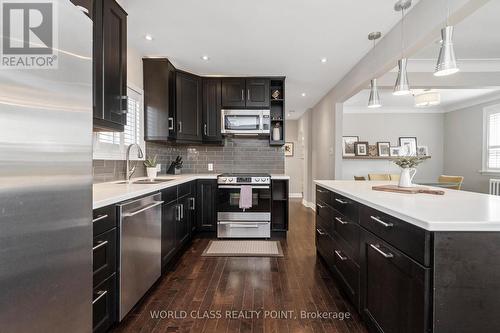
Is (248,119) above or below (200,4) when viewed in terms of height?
below

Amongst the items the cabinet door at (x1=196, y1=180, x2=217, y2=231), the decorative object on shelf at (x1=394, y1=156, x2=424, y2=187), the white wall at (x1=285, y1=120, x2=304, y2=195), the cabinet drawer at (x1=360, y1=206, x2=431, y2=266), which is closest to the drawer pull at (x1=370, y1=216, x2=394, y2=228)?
the cabinet drawer at (x1=360, y1=206, x2=431, y2=266)

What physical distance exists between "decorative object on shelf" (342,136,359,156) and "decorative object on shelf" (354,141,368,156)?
0.08m

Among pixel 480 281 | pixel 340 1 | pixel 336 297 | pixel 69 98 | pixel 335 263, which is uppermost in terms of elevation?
pixel 340 1

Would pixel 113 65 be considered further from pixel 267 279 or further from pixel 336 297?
pixel 336 297

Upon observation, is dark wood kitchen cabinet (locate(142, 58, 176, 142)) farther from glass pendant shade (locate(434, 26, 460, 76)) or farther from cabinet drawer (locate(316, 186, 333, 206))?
glass pendant shade (locate(434, 26, 460, 76))

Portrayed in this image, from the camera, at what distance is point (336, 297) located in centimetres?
204

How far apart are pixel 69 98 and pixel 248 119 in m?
2.99

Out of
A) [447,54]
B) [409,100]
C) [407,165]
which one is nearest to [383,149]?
[409,100]

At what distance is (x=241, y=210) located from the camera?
11.5 ft

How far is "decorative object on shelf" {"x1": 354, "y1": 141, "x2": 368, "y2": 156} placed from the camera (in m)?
6.21

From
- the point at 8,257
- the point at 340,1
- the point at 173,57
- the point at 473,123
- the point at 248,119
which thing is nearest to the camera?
the point at 8,257

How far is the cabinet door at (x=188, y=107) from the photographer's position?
3.59 meters

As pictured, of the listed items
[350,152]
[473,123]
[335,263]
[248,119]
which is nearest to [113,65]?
[248,119]

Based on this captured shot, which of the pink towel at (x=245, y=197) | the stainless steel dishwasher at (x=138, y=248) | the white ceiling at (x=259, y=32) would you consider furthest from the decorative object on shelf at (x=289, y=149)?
the stainless steel dishwasher at (x=138, y=248)
